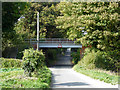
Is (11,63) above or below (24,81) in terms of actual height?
below

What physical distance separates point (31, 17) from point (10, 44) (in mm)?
9070

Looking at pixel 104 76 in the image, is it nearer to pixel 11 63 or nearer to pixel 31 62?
pixel 31 62

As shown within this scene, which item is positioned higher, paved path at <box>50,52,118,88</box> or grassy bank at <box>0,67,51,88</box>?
grassy bank at <box>0,67,51,88</box>

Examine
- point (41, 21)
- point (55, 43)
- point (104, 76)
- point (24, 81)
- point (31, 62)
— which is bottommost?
point (104, 76)

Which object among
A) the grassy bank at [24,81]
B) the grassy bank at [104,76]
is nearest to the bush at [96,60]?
the grassy bank at [104,76]

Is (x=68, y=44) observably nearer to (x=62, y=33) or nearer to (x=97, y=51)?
(x=62, y=33)

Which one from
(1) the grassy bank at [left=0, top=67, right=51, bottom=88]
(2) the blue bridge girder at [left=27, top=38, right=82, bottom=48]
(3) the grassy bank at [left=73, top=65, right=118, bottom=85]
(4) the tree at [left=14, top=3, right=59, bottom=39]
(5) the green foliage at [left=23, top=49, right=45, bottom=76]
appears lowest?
(3) the grassy bank at [left=73, top=65, right=118, bottom=85]

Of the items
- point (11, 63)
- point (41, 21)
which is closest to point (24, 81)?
point (11, 63)

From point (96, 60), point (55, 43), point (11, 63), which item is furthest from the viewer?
point (55, 43)

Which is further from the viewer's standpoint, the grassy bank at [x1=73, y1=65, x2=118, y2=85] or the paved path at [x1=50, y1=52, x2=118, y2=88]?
the grassy bank at [x1=73, y1=65, x2=118, y2=85]

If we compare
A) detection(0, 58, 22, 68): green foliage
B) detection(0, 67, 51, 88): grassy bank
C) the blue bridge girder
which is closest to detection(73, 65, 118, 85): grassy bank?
detection(0, 67, 51, 88): grassy bank

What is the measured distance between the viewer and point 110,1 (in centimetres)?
2284

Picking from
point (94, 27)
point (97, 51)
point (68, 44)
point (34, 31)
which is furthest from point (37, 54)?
point (34, 31)

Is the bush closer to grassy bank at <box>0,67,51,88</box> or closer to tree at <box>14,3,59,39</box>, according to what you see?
tree at <box>14,3,59,39</box>
